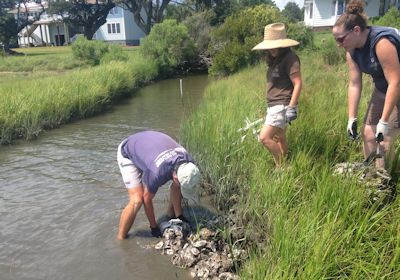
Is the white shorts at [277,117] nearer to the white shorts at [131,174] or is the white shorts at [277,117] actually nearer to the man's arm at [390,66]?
the man's arm at [390,66]

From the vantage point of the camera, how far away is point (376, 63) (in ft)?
10.9

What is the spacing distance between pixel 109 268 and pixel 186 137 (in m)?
2.85

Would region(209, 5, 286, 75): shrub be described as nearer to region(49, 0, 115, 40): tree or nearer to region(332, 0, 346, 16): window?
region(332, 0, 346, 16): window

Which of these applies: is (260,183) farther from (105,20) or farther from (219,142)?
(105,20)

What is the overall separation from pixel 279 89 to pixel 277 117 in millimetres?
363

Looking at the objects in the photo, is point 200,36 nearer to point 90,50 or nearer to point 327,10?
point 90,50

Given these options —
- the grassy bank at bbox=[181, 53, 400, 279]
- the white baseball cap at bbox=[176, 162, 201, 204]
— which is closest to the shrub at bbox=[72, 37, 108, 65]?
the grassy bank at bbox=[181, 53, 400, 279]

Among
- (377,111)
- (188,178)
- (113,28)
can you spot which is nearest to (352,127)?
(377,111)

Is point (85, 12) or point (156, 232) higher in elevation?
point (85, 12)

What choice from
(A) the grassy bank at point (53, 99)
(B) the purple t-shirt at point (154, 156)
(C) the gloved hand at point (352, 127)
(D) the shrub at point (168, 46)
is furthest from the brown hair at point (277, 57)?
(D) the shrub at point (168, 46)

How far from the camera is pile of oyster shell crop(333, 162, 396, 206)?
3232 mm

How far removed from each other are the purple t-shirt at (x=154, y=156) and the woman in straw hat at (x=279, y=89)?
113cm

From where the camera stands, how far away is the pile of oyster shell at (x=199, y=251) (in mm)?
3543

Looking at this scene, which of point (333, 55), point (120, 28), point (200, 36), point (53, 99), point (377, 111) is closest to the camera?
point (377, 111)
